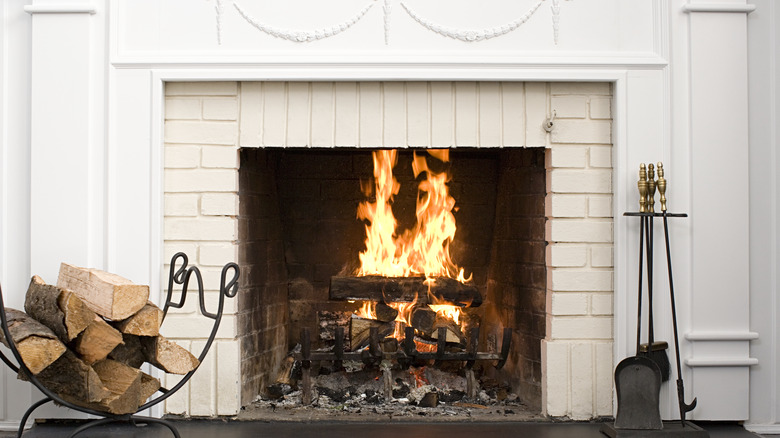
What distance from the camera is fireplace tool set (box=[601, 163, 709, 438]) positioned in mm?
2697

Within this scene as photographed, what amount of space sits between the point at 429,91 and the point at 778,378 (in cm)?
185

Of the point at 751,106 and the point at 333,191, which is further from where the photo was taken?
the point at 333,191

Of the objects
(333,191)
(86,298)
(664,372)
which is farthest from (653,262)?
(86,298)

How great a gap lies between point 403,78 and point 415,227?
102cm

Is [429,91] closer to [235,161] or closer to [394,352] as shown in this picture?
[235,161]

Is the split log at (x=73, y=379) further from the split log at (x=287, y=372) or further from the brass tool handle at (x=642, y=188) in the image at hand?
the brass tool handle at (x=642, y=188)

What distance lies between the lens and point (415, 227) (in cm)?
367

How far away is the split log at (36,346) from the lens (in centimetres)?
225

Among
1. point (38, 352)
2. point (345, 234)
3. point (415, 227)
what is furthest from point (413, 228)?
point (38, 352)

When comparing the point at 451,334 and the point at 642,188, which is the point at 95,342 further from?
the point at 642,188

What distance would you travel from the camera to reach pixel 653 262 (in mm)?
2863

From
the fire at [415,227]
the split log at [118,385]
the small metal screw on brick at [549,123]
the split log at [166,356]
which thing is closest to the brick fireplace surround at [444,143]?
the small metal screw on brick at [549,123]

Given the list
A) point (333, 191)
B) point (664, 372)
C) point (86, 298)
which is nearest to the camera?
point (86, 298)

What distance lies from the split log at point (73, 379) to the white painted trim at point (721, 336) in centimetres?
221
